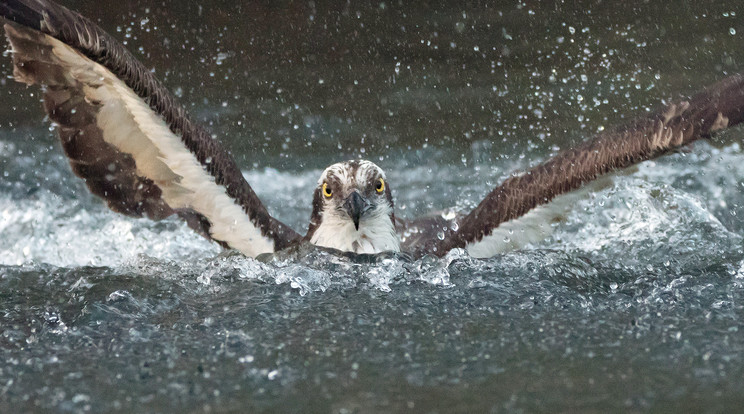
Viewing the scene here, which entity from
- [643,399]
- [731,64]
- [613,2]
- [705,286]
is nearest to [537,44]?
[613,2]

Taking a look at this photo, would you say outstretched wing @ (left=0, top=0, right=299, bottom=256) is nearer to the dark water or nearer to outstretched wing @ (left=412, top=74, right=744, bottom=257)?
the dark water

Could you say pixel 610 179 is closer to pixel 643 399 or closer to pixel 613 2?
pixel 643 399

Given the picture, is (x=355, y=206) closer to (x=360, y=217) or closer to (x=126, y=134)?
(x=360, y=217)

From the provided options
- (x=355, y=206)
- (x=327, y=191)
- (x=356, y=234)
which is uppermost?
(x=327, y=191)

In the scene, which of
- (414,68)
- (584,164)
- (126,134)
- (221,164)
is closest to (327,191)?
(221,164)

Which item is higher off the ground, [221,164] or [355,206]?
[221,164]

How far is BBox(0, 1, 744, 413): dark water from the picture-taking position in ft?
12.4

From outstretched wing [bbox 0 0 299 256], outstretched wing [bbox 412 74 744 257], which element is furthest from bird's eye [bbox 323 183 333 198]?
outstretched wing [bbox 412 74 744 257]

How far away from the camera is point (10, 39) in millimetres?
5355

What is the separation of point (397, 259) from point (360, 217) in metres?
0.44

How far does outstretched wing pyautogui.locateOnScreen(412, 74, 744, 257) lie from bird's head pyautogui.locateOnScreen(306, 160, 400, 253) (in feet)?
1.34

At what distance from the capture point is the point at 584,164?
6016 mm

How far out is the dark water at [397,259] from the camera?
3.78 meters

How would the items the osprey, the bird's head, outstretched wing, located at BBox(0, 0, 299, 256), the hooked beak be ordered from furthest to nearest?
the bird's head, the hooked beak, the osprey, outstretched wing, located at BBox(0, 0, 299, 256)
